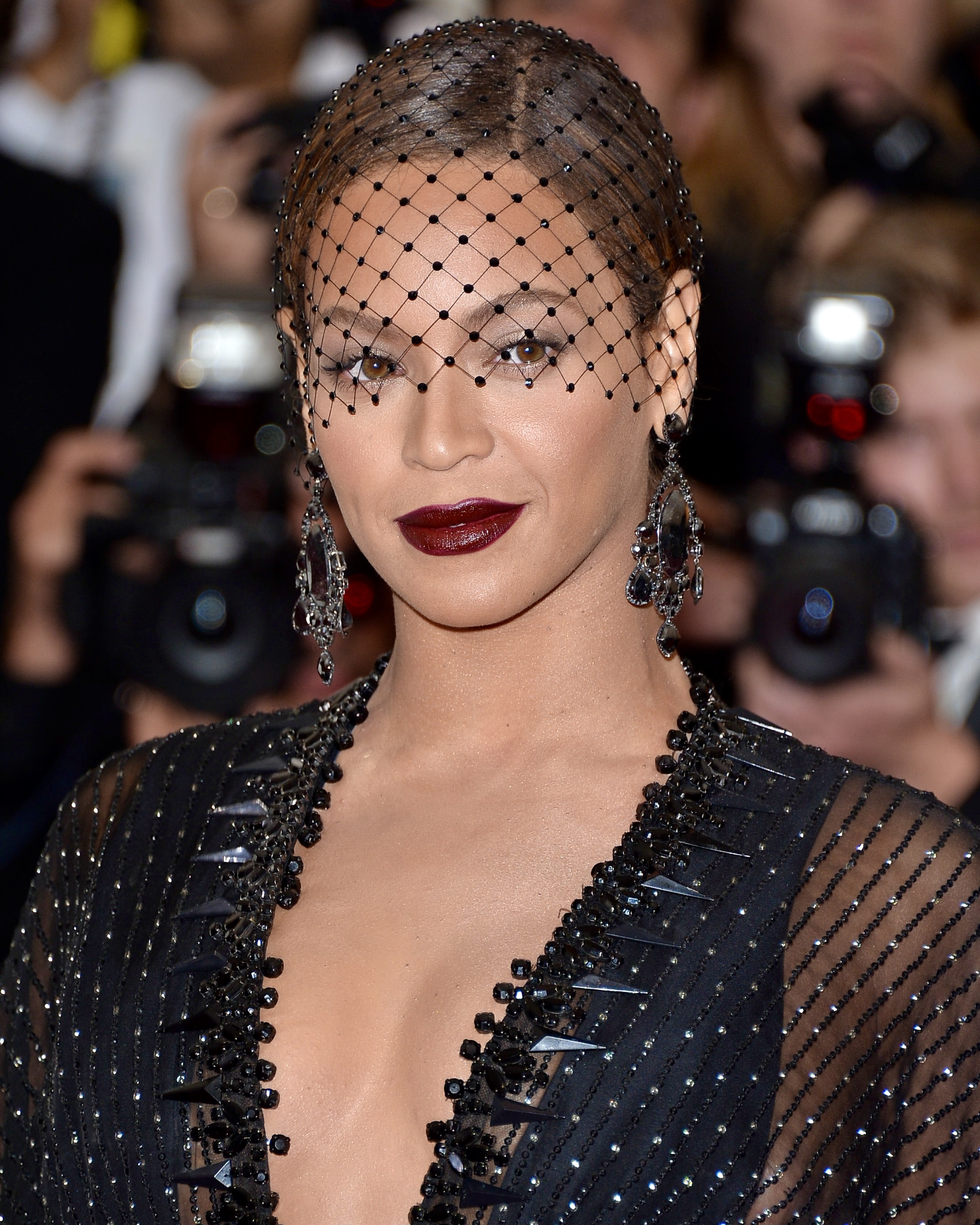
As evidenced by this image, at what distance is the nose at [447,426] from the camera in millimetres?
1360

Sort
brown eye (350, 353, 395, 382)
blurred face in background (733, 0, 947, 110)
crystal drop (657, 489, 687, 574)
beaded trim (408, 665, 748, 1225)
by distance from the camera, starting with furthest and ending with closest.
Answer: blurred face in background (733, 0, 947, 110) < crystal drop (657, 489, 687, 574) < brown eye (350, 353, 395, 382) < beaded trim (408, 665, 748, 1225)

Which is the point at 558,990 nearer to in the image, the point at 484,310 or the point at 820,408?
the point at 484,310

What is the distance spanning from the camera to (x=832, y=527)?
337cm

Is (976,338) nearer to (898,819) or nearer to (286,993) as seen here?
(898,819)

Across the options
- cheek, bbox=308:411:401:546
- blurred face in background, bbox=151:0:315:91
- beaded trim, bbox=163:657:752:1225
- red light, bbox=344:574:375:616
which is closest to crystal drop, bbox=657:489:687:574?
beaded trim, bbox=163:657:752:1225

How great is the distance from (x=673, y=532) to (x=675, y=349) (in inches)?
6.9

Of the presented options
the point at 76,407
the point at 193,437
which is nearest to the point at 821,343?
the point at 193,437

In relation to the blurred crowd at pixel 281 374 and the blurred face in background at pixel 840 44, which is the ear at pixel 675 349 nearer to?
the blurred crowd at pixel 281 374

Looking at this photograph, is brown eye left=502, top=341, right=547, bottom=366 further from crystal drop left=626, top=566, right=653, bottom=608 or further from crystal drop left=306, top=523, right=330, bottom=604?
crystal drop left=306, top=523, right=330, bottom=604

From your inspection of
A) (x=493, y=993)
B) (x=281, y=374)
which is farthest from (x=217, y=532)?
(x=493, y=993)

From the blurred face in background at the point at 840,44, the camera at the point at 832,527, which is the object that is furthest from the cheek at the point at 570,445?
the blurred face in background at the point at 840,44

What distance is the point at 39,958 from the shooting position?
165cm

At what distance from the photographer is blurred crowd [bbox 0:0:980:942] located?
3.40 m

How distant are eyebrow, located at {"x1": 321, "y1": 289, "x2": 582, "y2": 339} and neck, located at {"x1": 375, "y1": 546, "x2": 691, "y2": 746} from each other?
0.24 metres
